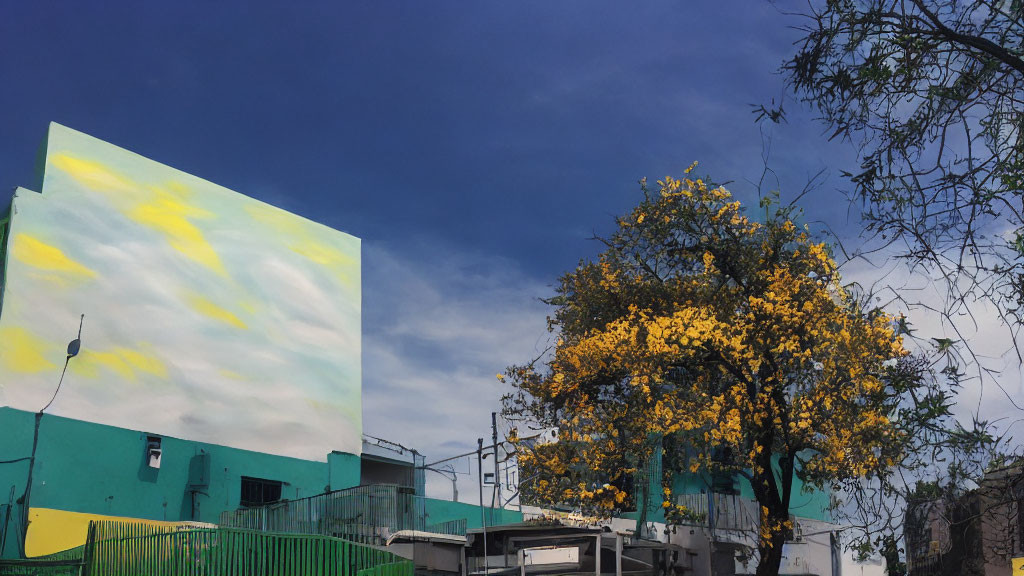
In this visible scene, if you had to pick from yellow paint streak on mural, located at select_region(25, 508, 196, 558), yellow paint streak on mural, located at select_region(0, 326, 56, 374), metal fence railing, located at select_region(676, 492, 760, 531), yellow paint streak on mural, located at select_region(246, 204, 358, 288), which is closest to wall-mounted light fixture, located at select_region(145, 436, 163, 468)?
yellow paint streak on mural, located at select_region(25, 508, 196, 558)

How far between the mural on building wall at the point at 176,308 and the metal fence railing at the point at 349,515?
4.73 m

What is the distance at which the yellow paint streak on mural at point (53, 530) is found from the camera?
85.5ft

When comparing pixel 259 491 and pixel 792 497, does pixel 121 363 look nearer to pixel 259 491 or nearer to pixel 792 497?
pixel 259 491

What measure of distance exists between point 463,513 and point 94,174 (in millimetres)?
18310

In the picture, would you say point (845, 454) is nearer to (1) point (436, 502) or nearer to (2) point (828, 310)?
(2) point (828, 310)

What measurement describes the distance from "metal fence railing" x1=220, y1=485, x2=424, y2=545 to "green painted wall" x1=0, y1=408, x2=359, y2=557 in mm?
2123

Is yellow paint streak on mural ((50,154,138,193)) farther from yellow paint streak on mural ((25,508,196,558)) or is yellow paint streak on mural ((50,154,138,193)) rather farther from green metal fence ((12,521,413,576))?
green metal fence ((12,521,413,576))

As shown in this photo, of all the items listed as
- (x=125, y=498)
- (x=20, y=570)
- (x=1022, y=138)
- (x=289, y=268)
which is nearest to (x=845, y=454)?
(x=1022, y=138)

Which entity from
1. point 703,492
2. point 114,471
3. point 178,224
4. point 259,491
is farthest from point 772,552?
point 178,224

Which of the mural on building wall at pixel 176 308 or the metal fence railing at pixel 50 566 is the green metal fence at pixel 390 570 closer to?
the metal fence railing at pixel 50 566

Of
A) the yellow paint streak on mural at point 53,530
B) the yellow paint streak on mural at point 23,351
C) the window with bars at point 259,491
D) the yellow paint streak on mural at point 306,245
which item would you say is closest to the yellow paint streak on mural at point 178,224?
the yellow paint streak on mural at point 306,245

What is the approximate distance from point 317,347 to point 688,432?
63.3 ft

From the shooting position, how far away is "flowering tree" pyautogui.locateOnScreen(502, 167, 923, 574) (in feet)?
Answer: 72.8

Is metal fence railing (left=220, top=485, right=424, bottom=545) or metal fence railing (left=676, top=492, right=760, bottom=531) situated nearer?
metal fence railing (left=220, top=485, right=424, bottom=545)
